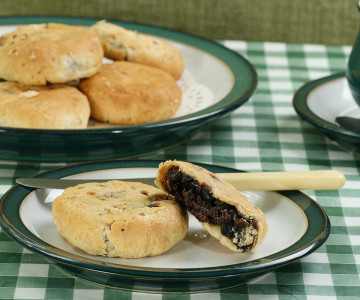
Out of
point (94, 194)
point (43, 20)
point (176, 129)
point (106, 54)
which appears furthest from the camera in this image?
point (43, 20)

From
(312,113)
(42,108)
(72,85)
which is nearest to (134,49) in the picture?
(72,85)

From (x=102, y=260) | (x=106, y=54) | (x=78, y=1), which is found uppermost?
(x=102, y=260)

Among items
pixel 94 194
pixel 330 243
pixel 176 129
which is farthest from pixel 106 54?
pixel 330 243

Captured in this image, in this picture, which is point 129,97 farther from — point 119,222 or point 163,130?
point 119,222

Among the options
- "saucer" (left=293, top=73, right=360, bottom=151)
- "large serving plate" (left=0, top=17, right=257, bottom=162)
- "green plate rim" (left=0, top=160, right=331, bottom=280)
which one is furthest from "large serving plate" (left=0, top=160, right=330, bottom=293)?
"saucer" (left=293, top=73, right=360, bottom=151)

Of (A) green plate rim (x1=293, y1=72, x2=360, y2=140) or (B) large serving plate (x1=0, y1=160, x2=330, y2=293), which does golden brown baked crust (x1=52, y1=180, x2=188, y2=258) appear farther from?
(A) green plate rim (x1=293, y1=72, x2=360, y2=140)

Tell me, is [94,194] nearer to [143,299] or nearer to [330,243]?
[143,299]

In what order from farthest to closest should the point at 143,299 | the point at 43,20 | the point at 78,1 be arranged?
the point at 78,1
the point at 43,20
the point at 143,299
